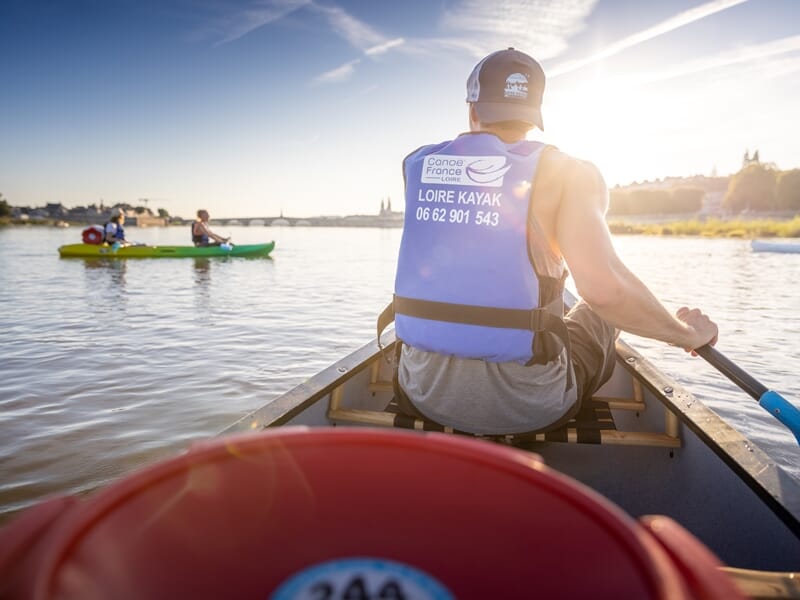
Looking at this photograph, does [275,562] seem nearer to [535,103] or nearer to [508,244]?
[508,244]

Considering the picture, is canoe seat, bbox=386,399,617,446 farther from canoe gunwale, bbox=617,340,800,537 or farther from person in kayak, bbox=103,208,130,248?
person in kayak, bbox=103,208,130,248

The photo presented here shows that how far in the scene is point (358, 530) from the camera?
0.77 m

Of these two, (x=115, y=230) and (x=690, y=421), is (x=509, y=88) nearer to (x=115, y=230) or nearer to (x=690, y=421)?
(x=690, y=421)

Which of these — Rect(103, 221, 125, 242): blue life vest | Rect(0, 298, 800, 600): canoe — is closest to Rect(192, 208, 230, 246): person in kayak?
Rect(103, 221, 125, 242): blue life vest

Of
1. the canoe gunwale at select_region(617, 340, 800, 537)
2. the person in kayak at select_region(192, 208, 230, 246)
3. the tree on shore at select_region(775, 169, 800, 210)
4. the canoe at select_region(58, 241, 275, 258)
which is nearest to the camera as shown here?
the canoe gunwale at select_region(617, 340, 800, 537)

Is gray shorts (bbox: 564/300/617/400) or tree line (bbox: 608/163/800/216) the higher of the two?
tree line (bbox: 608/163/800/216)

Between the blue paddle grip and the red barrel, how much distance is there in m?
2.11

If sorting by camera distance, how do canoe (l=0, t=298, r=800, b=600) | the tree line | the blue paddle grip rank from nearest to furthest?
canoe (l=0, t=298, r=800, b=600)
the blue paddle grip
the tree line

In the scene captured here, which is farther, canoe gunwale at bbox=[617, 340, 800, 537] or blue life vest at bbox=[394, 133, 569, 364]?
blue life vest at bbox=[394, 133, 569, 364]

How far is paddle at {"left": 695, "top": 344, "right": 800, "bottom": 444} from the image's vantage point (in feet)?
7.82

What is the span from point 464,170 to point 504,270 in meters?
0.48

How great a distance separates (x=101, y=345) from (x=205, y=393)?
320cm

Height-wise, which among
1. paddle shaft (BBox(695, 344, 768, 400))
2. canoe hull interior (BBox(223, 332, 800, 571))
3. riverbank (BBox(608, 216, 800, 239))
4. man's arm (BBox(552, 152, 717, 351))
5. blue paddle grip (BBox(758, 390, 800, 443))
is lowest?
canoe hull interior (BBox(223, 332, 800, 571))

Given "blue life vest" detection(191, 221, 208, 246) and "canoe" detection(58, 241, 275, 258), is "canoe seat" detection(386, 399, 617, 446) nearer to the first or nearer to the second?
"canoe" detection(58, 241, 275, 258)
